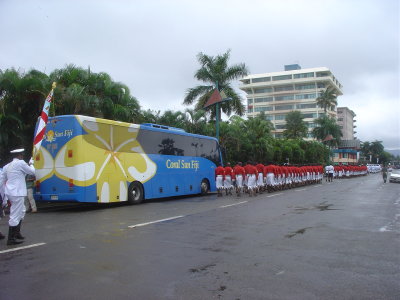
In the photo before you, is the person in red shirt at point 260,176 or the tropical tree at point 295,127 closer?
the person in red shirt at point 260,176

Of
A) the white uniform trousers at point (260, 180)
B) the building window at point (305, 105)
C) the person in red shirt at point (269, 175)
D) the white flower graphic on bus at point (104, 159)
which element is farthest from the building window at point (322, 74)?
the white flower graphic on bus at point (104, 159)

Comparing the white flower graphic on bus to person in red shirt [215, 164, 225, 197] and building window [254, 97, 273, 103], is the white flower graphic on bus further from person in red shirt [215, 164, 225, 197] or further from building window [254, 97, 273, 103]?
building window [254, 97, 273, 103]

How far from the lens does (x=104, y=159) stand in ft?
47.7

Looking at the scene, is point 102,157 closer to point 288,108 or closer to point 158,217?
point 158,217

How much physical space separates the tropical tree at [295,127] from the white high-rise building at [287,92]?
36.8 metres

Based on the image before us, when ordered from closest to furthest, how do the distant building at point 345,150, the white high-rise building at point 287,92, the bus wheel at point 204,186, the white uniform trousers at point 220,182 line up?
the white uniform trousers at point 220,182 → the bus wheel at point 204,186 → the white high-rise building at point 287,92 → the distant building at point 345,150

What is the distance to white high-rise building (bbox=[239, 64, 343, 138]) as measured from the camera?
11188 centimetres

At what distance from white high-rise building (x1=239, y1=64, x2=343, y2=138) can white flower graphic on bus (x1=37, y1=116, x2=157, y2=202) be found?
98216 millimetres

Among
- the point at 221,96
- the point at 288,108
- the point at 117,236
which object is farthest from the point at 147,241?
the point at 288,108

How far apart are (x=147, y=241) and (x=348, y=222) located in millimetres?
5539

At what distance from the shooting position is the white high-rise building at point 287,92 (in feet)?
367

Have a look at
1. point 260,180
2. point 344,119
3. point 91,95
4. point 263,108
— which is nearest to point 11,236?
point 91,95

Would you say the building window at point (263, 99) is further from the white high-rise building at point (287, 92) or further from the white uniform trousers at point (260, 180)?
the white uniform trousers at point (260, 180)

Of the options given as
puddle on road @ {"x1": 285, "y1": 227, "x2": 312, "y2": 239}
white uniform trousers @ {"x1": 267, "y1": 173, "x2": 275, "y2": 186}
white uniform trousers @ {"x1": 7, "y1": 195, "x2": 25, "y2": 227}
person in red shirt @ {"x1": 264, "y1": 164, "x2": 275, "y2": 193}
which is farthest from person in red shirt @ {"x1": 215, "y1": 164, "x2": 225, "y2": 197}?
white uniform trousers @ {"x1": 7, "y1": 195, "x2": 25, "y2": 227}
